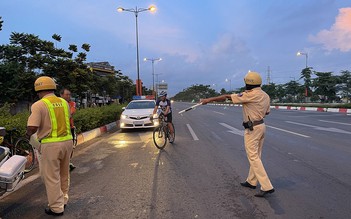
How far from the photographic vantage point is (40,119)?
432 cm

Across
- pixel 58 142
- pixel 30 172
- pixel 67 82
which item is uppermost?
pixel 67 82

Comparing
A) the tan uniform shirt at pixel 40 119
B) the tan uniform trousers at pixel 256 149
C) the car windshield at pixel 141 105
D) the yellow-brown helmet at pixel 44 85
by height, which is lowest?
the tan uniform trousers at pixel 256 149

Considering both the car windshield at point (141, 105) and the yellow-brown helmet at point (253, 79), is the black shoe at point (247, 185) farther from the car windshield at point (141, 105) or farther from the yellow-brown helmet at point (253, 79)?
the car windshield at point (141, 105)

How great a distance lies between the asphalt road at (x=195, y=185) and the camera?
4.54 m

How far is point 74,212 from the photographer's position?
4602 millimetres

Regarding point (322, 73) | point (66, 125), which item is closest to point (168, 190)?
point (66, 125)

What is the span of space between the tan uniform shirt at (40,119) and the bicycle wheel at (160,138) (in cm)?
563

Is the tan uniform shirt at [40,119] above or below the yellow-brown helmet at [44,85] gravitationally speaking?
below

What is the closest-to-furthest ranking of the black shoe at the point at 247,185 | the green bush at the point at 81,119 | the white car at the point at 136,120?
the black shoe at the point at 247,185 < the green bush at the point at 81,119 < the white car at the point at 136,120

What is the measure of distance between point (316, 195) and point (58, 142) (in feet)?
12.6

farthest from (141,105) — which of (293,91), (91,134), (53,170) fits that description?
(293,91)

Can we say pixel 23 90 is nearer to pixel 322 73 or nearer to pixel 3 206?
pixel 3 206

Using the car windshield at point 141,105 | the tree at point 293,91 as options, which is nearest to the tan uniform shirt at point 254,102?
the car windshield at point 141,105

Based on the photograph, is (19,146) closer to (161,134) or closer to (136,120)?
(161,134)
